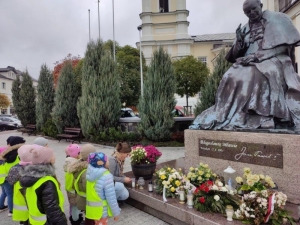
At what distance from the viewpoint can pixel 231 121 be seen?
14.2 feet

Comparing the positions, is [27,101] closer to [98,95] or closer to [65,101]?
[65,101]

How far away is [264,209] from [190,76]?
1742 centimetres

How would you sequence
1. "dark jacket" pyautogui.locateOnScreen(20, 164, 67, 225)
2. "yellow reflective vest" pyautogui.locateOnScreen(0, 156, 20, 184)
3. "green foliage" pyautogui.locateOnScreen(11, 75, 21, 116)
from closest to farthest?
"dark jacket" pyautogui.locateOnScreen(20, 164, 67, 225)
"yellow reflective vest" pyautogui.locateOnScreen(0, 156, 20, 184)
"green foliage" pyautogui.locateOnScreen(11, 75, 21, 116)

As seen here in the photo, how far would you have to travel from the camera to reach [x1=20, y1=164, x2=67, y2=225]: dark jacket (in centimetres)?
233

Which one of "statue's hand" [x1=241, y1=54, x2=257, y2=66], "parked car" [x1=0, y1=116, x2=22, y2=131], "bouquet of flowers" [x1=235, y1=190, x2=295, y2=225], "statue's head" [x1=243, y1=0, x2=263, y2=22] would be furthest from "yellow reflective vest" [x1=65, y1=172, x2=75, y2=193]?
"parked car" [x1=0, y1=116, x2=22, y2=131]

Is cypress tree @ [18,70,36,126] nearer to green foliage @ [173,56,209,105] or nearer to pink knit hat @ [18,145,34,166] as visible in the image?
green foliage @ [173,56,209,105]

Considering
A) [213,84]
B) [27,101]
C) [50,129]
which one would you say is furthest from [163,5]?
[213,84]

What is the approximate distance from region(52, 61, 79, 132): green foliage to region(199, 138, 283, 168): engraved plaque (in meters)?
11.6

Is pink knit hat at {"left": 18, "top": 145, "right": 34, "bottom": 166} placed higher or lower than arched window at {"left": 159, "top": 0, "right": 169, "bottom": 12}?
lower

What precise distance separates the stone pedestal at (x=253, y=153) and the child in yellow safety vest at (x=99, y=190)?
2229 millimetres

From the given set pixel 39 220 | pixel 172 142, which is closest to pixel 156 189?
pixel 39 220

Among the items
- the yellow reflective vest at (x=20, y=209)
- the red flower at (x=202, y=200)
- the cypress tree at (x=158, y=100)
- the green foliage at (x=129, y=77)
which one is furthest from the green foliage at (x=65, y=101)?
the red flower at (x=202, y=200)

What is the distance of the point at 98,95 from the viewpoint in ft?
39.3
